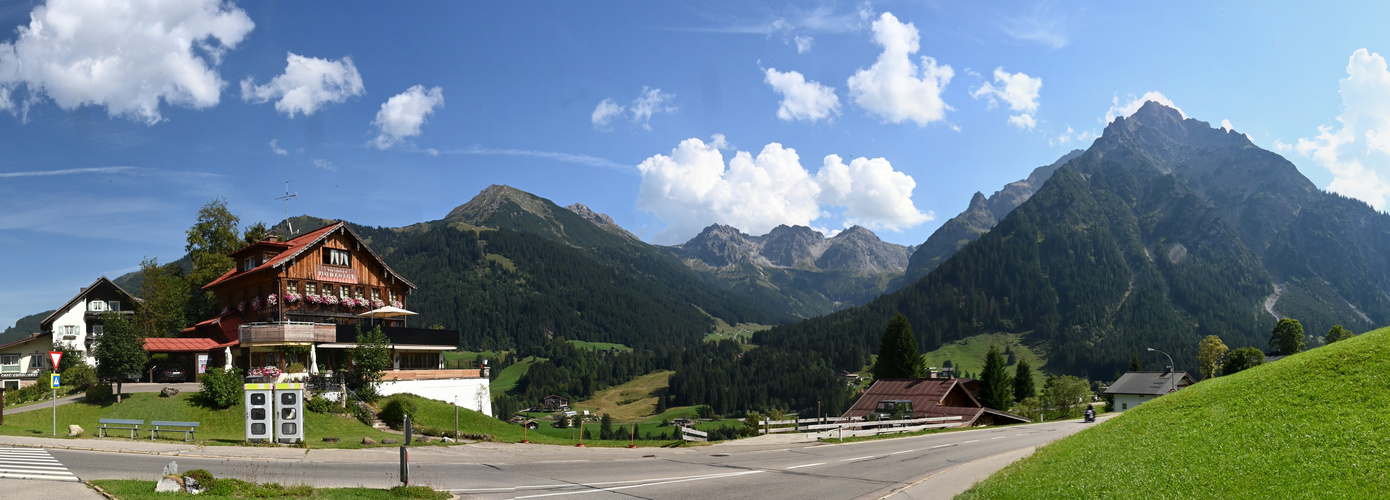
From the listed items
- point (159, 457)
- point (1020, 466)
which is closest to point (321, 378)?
point (159, 457)

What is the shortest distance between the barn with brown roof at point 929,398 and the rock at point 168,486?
48.2 m

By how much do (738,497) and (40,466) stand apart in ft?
70.8

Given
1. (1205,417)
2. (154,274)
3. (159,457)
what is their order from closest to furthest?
(1205,417) → (159,457) → (154,274)

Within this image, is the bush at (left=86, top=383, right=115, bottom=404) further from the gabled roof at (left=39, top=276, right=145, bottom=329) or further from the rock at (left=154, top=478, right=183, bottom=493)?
the gabled roof at (left=39, top=276, right=145, bottom=329)

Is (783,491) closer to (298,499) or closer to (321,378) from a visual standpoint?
(298,499)

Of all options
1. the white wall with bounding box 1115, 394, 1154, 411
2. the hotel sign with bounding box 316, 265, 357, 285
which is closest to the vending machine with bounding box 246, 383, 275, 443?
the hotel sign with bounding box 316, 265, 357, 285

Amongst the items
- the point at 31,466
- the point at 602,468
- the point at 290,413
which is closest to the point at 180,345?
the point at 290,413

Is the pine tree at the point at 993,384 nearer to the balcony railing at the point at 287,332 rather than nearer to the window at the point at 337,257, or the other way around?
the window at the point at 337,257

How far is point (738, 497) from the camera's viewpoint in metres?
19.8

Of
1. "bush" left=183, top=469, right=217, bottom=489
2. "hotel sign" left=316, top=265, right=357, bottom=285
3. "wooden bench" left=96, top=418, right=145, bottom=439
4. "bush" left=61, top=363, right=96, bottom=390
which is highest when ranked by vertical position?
"hotel sign" left=316, top=265, right=357, bottom=285

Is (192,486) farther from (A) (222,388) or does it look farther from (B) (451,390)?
(B) (451,390)

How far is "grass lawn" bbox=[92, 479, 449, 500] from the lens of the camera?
16.9 m

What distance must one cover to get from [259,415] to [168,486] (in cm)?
1422

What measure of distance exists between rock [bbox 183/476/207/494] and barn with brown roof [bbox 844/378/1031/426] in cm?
4784
